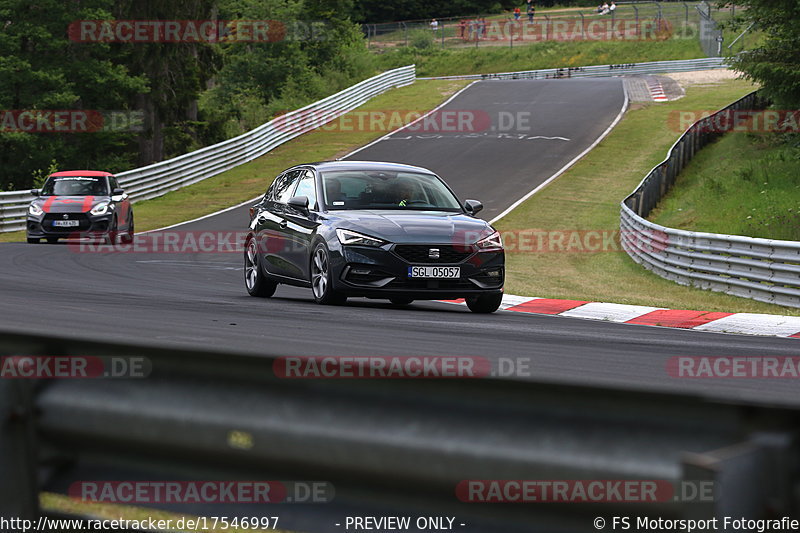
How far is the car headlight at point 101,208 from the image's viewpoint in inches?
948

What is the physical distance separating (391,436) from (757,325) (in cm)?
1045

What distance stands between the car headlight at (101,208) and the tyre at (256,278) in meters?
11.0

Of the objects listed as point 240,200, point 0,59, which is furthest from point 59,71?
point 240,200

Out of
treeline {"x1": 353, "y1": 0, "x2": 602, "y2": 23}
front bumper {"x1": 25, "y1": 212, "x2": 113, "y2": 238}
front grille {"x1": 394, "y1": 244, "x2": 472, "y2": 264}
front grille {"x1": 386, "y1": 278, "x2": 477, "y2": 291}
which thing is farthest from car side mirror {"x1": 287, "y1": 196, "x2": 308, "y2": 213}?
treeline {"x1": 353, "y1": 0, "x2": 602, "y2": 23}

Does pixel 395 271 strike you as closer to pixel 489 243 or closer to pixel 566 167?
pixel 489 243

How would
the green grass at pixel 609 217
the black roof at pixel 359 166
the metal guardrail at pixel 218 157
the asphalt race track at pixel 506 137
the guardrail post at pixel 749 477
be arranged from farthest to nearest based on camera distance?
the asphalt race track at pixel 506 137
the metal guardrail at pixel 218 157
the green grass at pixel 609 217
the black roof at pixel 359 166
the guardrail post at pixel 749 477

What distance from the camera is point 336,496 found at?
9.11ft

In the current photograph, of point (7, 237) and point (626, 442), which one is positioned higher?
point (626, 442)

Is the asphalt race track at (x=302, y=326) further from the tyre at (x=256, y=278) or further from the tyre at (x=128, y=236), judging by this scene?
the tyre at (x=128, y=236)

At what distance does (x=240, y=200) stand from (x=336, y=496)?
33281mm

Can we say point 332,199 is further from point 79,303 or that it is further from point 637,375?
point 637,375

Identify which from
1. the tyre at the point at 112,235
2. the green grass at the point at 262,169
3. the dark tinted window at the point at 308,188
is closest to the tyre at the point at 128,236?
the tyre at the point at 112,235

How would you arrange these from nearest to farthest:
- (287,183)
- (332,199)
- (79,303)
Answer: (79,303)
(332,199)
(287,183)

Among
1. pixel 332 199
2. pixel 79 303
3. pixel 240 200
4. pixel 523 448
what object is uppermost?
pixel 523 448
